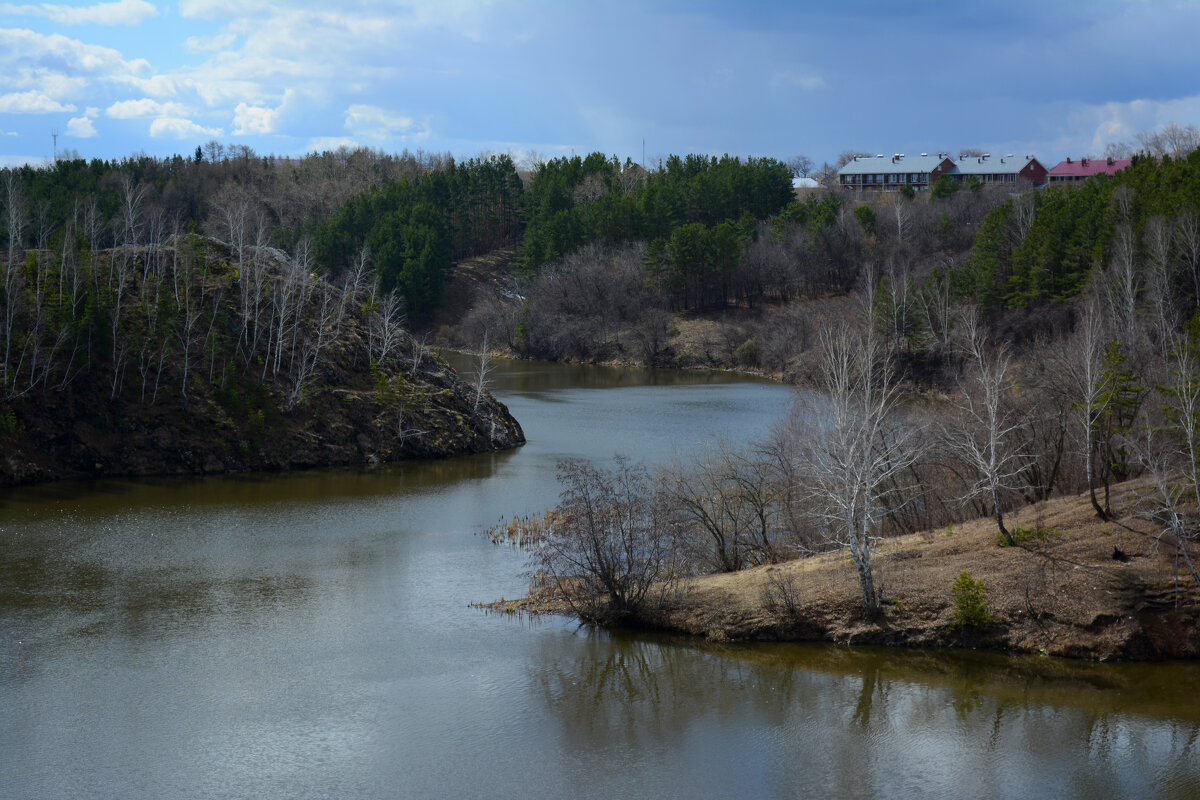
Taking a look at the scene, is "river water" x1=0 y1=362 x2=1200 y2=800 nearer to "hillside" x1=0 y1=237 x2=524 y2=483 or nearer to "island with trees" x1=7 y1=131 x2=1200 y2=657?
"island with trees" x1=7 y1=131 x2=1200 y2=657

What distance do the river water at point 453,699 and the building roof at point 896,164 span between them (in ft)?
422

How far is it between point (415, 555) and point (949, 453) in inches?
754

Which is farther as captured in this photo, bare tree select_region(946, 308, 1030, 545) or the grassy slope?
bare tree select_region(946, 308, 1030, 545)

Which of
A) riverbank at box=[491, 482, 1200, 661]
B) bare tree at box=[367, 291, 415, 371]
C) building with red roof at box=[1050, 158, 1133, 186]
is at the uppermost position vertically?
building with red roof at box=[1050, 158, 1133, 186]

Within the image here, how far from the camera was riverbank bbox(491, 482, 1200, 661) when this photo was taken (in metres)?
25.2

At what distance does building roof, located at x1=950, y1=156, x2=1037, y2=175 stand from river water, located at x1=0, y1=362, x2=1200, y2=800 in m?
128

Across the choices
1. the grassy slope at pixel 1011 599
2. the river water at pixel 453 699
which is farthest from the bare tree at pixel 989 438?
the river water at pixel 453 699

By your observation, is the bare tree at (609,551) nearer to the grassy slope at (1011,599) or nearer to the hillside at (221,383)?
the grassy slope at (1011,599)

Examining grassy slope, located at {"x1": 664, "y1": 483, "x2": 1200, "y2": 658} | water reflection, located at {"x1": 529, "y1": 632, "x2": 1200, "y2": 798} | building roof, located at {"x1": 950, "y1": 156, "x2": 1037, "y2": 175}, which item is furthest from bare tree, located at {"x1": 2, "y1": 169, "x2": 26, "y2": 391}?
building roof, located at {"x1": 950, "y1": 156, "x2": 1037, "y2": 175}

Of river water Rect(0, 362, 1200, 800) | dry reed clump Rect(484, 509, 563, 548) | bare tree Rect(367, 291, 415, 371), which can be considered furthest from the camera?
bare tree Rect(367, 291, 415, 371)

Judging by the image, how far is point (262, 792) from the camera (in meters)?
18.4

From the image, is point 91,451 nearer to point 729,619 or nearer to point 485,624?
point 485,624

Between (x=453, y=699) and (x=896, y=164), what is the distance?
5541 inches

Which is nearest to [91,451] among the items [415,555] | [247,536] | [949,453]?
[247,536]
